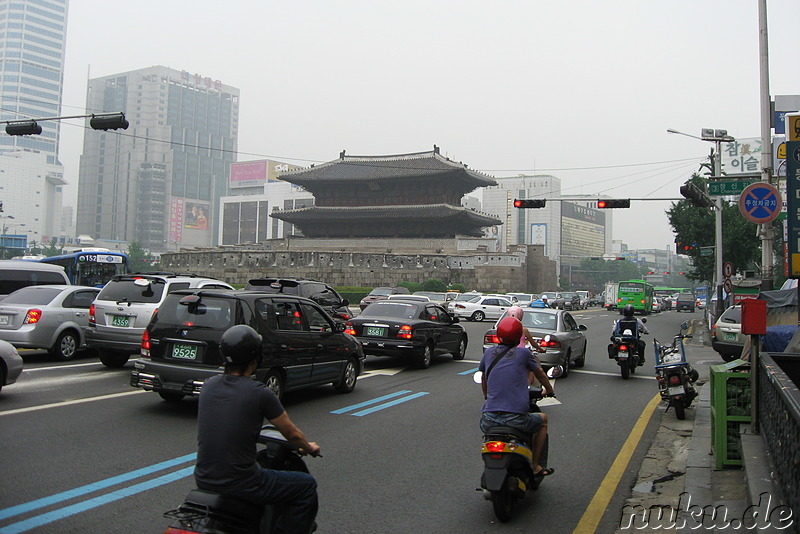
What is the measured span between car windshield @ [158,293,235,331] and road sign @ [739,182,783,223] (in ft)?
28.3

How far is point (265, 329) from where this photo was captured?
26.6ft

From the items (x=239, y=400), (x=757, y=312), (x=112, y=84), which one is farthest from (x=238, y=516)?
(x=112, y=84)

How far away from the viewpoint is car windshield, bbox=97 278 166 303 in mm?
11273

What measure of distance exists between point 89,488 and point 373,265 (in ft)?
162

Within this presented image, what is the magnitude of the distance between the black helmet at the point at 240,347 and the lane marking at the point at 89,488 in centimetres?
245

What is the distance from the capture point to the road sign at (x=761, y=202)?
438 inches

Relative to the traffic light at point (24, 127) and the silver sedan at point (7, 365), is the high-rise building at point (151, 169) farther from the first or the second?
the silver sedan at point (7, 365)

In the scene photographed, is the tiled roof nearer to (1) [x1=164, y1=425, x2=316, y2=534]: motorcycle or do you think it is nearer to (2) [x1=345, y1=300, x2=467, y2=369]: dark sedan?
(2) [x1=345, y1=300, x2=467, y2=369]: dark sedan

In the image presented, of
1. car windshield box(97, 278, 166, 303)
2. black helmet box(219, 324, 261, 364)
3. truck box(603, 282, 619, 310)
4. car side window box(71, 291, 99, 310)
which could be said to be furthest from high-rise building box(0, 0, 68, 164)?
black helmet box(219, 324, 261, 364)

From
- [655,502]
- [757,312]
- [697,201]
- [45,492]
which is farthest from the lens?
[697,201]

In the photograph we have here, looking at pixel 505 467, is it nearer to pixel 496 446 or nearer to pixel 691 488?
pixel 496 446

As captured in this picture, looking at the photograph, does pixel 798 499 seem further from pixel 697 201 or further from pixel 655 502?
pixel 697 201

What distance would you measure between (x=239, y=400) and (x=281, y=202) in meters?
124

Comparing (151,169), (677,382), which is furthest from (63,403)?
(151,169)
